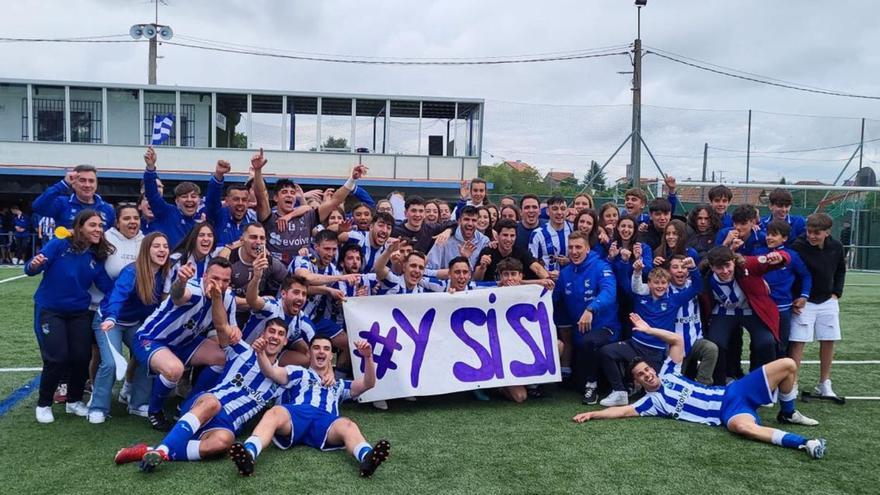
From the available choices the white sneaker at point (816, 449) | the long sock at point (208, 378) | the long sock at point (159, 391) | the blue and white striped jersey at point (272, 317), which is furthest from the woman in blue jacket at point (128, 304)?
the white sneaker at point (816, 449)

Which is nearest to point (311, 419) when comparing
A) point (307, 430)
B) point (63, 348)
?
point (307, 430)

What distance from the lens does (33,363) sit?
6.60 m

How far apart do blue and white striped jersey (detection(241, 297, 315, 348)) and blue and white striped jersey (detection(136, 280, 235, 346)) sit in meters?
0.32

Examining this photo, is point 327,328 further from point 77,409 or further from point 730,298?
point 730,298

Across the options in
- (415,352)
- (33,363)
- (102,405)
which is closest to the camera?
(102,405)

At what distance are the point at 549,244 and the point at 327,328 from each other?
228 cm

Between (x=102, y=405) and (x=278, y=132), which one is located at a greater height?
(x=278, y=132)

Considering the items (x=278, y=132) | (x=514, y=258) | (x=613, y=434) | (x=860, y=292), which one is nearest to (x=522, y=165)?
(x=278, y=132)

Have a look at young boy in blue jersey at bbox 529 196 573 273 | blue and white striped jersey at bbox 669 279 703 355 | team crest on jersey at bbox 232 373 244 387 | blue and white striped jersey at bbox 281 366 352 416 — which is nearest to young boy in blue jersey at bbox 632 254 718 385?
blue and white striped jersey at bbox 669 279 703 355

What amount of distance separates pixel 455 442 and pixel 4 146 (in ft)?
69.0

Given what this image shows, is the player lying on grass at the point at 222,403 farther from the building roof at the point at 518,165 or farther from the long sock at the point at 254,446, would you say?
the building roof at the point at 518,165

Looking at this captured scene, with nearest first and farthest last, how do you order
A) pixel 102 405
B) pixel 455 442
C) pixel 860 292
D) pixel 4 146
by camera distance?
pixel 455 442
pixel 102 405
pixel 860 292
pixel 4 146

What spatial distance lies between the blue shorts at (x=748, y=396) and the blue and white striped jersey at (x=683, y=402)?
78mm

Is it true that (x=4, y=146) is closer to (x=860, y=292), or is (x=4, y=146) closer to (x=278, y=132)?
(x=278, y=132)
